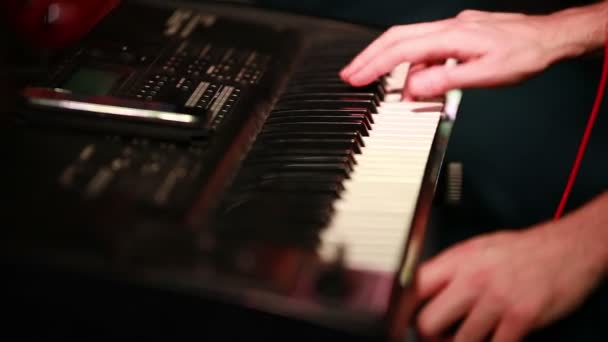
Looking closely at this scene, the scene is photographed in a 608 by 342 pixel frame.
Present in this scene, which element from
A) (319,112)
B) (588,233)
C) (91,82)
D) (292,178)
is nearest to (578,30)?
(588,233)

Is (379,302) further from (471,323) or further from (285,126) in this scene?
(285,126)

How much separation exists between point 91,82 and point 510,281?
23.4 inches

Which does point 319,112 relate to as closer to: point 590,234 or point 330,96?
point 330,96

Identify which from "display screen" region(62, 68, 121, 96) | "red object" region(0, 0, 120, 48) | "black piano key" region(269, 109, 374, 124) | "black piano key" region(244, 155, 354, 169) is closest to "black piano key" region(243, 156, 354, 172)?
"black piano key" region(244, 155, 354, 169)

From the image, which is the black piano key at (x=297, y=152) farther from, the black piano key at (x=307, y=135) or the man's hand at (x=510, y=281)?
the man's hand at (x=510, y=281)

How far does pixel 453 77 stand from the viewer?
92 cm

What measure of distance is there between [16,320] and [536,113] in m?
1.18

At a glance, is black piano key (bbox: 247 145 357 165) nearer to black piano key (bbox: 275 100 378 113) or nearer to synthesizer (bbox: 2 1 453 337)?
synthesizer (bbox: 2 1 453 337)

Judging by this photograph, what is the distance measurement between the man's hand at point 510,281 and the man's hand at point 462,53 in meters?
0.23

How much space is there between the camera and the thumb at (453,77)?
92 cm

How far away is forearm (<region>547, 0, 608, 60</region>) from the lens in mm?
1035

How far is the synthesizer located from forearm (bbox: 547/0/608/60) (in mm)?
231

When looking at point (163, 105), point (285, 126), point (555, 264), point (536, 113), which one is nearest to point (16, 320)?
point (163, 105)

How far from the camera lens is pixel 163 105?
0.79 m
